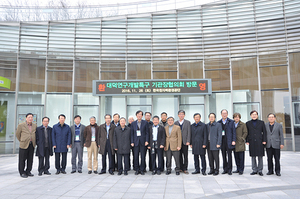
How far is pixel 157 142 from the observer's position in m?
6.86

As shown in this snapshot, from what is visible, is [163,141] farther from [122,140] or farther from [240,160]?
[240,160]

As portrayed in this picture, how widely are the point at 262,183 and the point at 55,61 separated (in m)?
10.7

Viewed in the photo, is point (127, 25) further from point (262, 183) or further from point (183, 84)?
point (262, 183)

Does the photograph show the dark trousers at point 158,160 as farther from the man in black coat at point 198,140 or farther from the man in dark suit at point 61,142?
the man in dark suit at point 61,142

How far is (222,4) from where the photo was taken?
39.3 feet

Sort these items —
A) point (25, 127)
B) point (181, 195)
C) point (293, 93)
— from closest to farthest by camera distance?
point (181, 195) < point (25, 127) < point (293, 93)

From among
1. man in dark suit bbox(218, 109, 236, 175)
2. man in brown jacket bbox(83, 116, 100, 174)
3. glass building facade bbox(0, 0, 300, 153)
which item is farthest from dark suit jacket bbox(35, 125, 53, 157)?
man in dark suit bbox(218, 109, 236, 175)

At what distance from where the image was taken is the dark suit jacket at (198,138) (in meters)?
6.74

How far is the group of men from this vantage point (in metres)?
6.65

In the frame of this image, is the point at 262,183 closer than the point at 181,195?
No

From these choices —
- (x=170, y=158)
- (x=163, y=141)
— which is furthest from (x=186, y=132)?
(x=170, y=158)

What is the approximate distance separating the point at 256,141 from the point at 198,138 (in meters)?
1.61

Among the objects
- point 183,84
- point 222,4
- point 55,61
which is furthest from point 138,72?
point 222,4

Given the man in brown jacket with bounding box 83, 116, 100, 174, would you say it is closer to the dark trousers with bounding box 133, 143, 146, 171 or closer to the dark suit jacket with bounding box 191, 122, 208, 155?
the dark trousers with bounding box 133, 143, 146, 171
